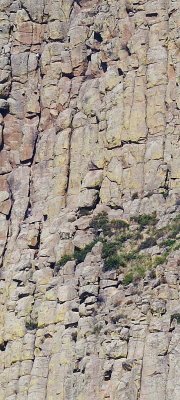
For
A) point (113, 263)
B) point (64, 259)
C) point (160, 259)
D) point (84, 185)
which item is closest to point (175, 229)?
point (160, 259)

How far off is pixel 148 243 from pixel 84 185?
11105mm

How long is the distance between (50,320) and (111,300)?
7.09 metres

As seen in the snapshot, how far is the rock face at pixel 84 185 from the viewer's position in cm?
14050

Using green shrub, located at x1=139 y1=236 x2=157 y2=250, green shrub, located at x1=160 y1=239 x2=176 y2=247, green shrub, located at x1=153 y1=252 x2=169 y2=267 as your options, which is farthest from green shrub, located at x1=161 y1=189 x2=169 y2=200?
green shrub, located at x1=153 y1=252 x2=169 y2=267

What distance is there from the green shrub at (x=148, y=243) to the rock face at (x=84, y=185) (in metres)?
0.83

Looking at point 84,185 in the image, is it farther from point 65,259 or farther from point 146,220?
point 146,220

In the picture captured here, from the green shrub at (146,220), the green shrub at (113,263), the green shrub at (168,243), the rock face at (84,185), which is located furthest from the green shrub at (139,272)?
the green shrub at (146,220)

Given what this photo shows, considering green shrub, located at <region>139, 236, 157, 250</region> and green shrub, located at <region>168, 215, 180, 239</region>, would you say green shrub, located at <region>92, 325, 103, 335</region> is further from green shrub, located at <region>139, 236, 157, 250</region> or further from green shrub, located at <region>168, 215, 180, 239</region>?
green shrub, located at <region>168, 215, 180, 239</region>

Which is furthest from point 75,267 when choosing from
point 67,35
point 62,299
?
point 67,35

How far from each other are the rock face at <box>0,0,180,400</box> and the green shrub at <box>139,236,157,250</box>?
0.83 m

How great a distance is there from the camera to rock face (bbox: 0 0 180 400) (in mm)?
140500

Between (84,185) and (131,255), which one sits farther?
(84,185)

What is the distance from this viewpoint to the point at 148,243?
14712 centimetres

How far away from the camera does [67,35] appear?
167875 millimetres
